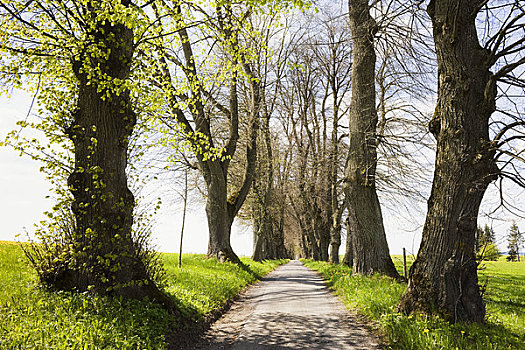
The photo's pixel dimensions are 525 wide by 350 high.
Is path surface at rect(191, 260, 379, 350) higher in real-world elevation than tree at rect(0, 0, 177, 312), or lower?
lower

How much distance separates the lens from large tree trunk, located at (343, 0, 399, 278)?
36.9ft

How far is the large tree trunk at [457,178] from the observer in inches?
230

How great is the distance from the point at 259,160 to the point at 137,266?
49.8 feet

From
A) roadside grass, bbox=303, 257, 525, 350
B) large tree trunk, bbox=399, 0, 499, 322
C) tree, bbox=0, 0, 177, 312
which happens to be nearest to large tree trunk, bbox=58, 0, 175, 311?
tree, bbox=0, 0, 177, 312

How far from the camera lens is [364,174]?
1150 cm

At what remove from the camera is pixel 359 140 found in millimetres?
11570

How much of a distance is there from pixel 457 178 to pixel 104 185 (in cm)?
593

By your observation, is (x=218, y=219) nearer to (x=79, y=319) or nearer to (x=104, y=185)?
(x=104, y=185)

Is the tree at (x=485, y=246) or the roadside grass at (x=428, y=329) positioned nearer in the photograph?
the roadside grass at (x=428, y=329)

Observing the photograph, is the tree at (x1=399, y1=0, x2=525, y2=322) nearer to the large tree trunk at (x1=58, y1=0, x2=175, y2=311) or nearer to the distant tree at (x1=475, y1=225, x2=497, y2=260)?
the distant tree at (x1=475, y1=225, x2=497, y2=260)

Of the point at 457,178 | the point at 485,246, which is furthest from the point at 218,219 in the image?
the point at 485,246

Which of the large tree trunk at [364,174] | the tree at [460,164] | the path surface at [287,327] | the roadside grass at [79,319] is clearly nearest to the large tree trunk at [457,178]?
the tree at [460,164]

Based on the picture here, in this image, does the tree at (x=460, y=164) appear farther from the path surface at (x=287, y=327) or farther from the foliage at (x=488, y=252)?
the path surface at (x=287, y=327)

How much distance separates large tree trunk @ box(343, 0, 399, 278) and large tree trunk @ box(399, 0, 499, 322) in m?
4.94
